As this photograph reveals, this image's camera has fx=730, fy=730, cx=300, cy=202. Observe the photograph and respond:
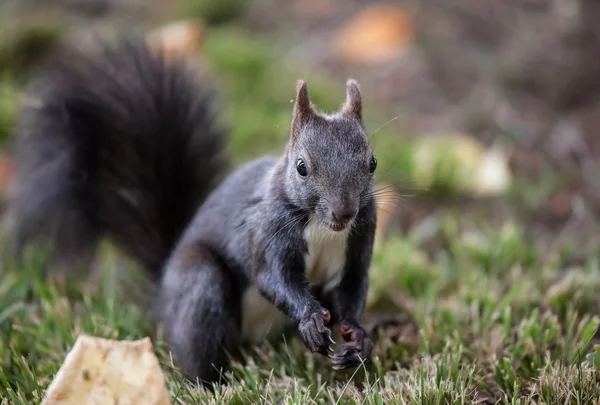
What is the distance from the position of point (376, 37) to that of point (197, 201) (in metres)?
2.89

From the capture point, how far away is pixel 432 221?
3.55 m

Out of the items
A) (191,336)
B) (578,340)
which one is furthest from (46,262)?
(578,340)

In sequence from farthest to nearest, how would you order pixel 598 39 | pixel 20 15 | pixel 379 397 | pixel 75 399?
pixel 20 15, pixel 598 39, pixel 379 397, pixel 75 399

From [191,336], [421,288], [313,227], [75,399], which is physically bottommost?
[421,288]

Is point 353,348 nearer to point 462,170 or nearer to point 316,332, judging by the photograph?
point 316,332

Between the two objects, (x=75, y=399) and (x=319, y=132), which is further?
(x=319, y=132)

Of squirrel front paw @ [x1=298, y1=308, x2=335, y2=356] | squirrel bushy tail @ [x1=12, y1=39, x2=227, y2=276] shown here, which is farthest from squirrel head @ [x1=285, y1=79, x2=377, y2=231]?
squirrel bushy tail @ [x1=12, y1=39, x2=227, y2=276]

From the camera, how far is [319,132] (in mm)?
2059

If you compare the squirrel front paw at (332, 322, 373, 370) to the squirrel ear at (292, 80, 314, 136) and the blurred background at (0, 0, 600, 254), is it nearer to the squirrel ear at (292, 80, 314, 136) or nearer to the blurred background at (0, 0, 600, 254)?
the squirrel ear at (292, 80, 314, 136)

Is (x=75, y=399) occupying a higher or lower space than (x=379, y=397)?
higher

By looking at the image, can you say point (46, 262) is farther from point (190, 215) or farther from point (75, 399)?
point (75, 399)

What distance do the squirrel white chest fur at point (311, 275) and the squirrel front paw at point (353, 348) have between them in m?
0.17

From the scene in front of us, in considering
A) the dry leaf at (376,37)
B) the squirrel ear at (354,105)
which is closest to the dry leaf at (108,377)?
the squirrel ear at (354,105)

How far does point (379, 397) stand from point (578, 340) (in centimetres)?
83
